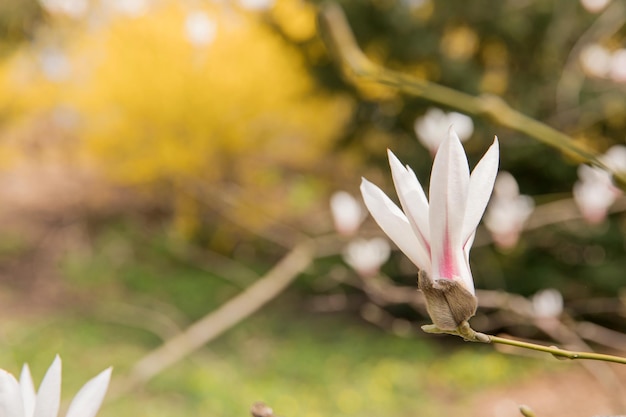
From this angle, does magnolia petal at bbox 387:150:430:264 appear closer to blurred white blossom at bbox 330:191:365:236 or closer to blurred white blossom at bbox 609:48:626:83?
blurred white blossom at bbox 609:48:626:83

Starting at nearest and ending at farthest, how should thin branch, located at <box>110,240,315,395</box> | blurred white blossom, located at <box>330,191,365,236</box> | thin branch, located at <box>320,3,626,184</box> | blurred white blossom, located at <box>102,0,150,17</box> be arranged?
thin branch, located at <box>320,3,626,184</box>
blurred white blossom, located at <box>330,191,365,236</box>
thin branch, located at <box>110,240,315,395</box>
blurred white blossom, located at <box>102,0,150,17</box>

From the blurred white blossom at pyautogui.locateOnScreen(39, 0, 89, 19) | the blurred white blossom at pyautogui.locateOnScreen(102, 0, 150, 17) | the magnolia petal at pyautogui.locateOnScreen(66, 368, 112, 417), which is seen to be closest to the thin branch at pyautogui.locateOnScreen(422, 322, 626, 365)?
the magnolia petal at pyautogui.locateOnScreen(66, 368, 112, 417)

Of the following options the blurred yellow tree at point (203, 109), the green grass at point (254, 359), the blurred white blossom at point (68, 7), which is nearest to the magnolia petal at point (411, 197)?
the green grass at point (254, 359)

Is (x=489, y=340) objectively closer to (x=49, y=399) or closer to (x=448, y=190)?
(x=448, y=190)

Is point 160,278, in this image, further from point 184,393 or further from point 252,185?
point 184,393

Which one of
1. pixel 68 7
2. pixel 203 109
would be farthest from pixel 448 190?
pixel 68 7

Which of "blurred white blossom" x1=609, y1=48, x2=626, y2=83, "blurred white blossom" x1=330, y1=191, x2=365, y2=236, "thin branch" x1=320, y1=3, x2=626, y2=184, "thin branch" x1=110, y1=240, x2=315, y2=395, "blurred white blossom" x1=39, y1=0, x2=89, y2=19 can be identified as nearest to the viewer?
"thin branch" x1=320, y1=3, x2=626, y2=184

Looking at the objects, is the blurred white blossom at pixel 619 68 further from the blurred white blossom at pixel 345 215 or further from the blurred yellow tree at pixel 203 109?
the blurred yellow tree at pixel 203 109

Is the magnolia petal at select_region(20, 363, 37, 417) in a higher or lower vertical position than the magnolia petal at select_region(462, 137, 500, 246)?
lower
